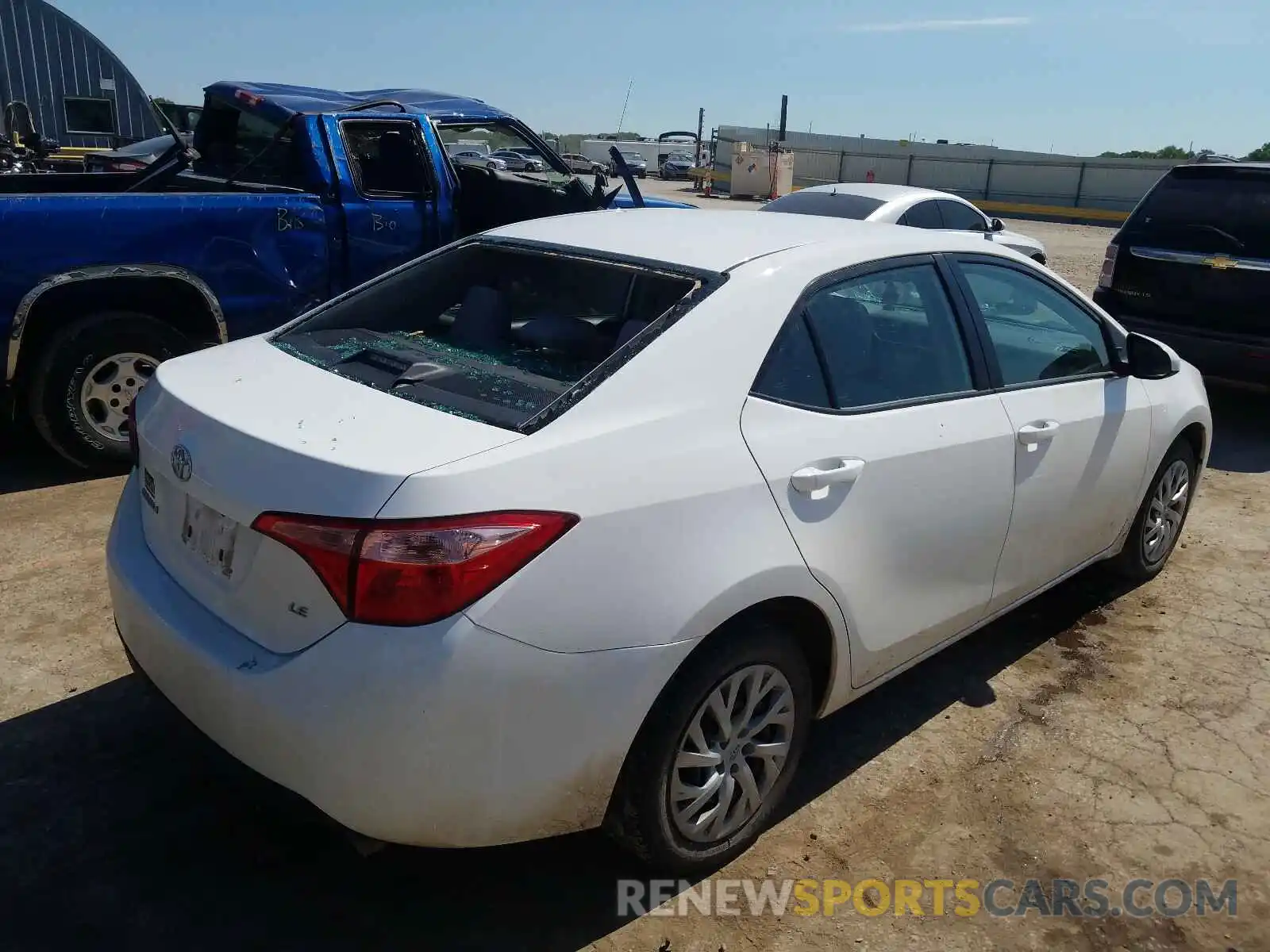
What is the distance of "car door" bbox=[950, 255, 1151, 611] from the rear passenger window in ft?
0.57

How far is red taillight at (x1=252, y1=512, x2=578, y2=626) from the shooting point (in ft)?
6.77

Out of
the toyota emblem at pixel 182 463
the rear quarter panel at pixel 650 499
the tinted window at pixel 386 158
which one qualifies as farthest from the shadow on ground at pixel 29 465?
the rear quarter panel at pixel 650 499

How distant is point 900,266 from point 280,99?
4705mm

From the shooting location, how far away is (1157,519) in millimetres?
4602

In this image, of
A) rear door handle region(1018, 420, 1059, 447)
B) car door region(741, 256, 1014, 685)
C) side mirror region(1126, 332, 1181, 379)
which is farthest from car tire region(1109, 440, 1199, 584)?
car door region(741, 256, 1014, 685)

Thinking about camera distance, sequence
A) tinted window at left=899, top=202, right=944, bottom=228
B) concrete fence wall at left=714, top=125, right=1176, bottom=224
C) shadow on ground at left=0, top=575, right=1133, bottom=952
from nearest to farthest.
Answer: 1. shadow on ground at left=0, top=575, right=1133, bottom=952
2. tinted window at left=899, top=202, right=944, bottom=228
3. concrete fence wall at left=714, top=125, right=1176, bottom=224

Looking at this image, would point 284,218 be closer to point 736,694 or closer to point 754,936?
point 736,694

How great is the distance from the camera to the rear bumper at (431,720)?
81.4 inches

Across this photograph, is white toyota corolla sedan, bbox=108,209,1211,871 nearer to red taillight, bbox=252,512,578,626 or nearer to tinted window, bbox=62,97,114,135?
red taillight, bbox=252,512,578,626

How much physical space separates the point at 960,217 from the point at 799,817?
8708 millimetres

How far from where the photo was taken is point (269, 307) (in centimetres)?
577

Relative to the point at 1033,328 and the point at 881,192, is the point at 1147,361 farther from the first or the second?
the point at 881,192

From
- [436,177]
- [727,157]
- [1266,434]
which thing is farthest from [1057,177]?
[436,177]

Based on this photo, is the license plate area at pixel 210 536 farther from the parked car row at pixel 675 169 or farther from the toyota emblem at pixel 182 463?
the parked car row at pixel 675 169
